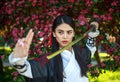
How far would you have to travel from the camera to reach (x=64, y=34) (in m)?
3.56

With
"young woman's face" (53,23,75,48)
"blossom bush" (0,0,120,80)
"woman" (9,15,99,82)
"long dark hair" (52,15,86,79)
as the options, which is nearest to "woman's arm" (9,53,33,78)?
"woman" (9,15,99,82)

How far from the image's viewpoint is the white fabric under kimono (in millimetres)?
3473

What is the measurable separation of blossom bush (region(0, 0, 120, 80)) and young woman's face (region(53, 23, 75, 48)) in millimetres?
1900

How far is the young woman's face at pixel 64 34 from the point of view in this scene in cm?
356

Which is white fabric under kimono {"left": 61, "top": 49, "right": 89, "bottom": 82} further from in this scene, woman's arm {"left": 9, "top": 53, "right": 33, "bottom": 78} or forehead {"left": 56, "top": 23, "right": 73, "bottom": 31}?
woman's arm {"left": 9, "top": 53, "right": 33, "bottom": 78}

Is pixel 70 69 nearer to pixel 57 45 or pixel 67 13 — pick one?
pixel 57 45

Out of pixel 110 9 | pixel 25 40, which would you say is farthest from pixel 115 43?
pixel 25 40

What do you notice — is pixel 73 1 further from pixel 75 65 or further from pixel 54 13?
pixel 75 65

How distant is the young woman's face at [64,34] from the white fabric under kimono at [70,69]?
0.10m

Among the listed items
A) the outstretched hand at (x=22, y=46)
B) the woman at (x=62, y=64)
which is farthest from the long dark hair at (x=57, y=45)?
the outstretched hand at (x=22, y=46)

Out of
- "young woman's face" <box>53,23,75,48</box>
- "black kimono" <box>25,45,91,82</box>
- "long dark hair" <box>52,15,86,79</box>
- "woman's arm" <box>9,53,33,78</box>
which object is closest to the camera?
"woman's arm" <box>9,53,33,78</box>

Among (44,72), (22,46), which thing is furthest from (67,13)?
(22,46)

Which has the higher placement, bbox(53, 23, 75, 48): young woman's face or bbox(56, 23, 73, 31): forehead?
bbox(56, 23, 73, 31): forehead

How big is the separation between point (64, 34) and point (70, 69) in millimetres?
353
